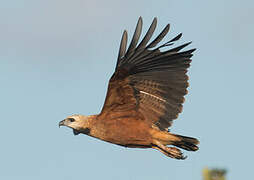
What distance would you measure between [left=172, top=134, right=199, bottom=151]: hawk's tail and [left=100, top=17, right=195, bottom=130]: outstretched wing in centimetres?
43

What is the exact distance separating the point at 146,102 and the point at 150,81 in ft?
1.68

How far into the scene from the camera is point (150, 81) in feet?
30.0

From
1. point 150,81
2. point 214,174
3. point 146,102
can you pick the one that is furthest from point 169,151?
point 214,174

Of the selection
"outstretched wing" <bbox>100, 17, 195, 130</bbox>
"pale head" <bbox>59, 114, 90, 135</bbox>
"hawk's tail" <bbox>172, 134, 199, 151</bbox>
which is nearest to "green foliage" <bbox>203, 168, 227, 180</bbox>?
"outstretched wing" <bbox>100, 17, 195, 130</bbox>

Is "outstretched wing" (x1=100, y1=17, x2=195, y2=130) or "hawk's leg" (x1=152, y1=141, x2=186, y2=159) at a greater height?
"outstretched wing" (x1=100, y1=17, x2=195, y2=130)

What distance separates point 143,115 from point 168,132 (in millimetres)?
676

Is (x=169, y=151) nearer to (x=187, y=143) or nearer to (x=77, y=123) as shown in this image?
(x=187, y=143)

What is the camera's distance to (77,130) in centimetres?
965

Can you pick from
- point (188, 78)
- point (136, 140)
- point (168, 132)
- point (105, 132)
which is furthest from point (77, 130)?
point (188, 78)

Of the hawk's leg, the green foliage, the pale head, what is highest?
the pale head

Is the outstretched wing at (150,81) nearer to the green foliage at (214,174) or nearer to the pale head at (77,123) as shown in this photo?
the pale head at (77,123)

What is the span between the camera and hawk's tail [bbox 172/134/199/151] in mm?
9406

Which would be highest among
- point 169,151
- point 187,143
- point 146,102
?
point 146,102

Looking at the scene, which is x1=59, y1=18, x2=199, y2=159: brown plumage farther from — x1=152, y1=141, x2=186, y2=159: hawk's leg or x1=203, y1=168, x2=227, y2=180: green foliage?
x1=203, y1=168, x2=227, y2=180: green foliage
